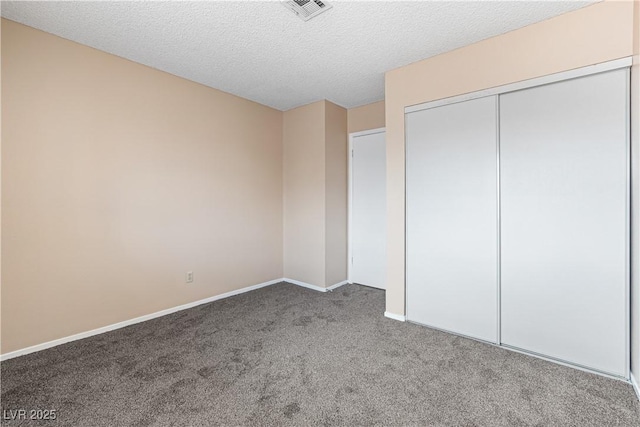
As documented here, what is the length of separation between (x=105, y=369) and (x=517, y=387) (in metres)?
2.87

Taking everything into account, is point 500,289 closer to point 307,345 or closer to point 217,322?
point 307,345

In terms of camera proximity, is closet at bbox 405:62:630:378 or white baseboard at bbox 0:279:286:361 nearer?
closet at bbox 405:62:630:378

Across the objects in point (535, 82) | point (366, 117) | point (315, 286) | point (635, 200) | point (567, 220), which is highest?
point (366, 117)

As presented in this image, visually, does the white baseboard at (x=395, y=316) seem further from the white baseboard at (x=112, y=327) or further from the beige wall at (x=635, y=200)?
the white baseboard at (x=112, y=327)

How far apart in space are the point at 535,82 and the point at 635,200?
42.6 inches

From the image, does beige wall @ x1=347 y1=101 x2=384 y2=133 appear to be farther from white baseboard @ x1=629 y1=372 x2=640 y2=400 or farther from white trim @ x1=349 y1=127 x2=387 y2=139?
white baseboard @ x1=629 y1=372 x2=640 y2=400

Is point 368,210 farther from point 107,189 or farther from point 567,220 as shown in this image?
point 107,189

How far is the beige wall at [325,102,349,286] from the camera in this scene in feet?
13.2

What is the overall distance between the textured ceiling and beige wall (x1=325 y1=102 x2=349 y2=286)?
980 mm

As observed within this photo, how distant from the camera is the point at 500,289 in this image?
242 centimetres

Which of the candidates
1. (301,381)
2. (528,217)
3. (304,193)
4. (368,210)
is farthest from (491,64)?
(301,381)

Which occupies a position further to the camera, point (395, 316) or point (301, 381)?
→ point (395, 316)

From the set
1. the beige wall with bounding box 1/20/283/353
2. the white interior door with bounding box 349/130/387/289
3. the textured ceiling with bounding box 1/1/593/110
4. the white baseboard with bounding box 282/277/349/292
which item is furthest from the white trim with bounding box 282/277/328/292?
the textured ceiling with bounding box 1/1/593/110

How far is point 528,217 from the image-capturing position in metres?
2.28
